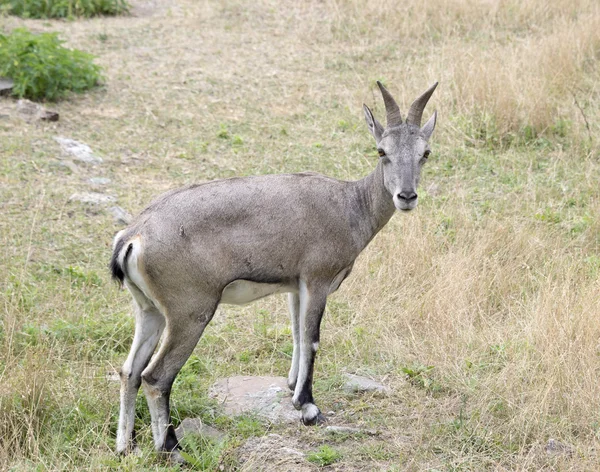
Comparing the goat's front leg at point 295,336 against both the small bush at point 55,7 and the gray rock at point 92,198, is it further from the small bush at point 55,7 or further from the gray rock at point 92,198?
the small bush at point 55,7

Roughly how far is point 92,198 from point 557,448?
6.22 m

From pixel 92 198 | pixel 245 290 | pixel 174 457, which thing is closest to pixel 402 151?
pixel 245 290

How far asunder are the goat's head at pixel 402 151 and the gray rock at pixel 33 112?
256 inches

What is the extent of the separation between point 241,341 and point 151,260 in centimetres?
210

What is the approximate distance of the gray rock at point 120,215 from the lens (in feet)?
31.8

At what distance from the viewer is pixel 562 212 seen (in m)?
9.93

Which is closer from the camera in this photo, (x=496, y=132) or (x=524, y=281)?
(x=524, y=281)

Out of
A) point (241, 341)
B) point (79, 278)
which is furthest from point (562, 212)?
point (79, 278)

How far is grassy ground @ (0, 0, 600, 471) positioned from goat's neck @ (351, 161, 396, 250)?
1.13 m

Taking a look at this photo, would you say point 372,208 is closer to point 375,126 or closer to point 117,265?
point 375,126

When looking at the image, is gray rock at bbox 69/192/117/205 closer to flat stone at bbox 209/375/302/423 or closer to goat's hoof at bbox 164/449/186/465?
flat stone at bbox 209/375/302/423

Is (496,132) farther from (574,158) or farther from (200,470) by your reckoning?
(200,470)

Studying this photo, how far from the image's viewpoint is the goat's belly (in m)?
6.30

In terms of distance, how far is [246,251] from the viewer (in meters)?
6.22
